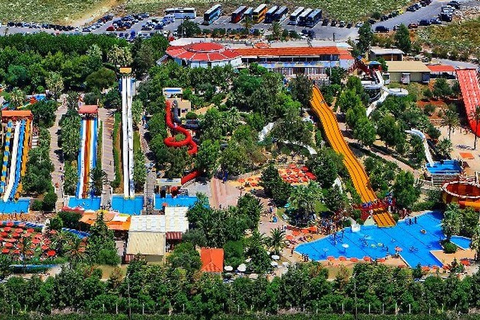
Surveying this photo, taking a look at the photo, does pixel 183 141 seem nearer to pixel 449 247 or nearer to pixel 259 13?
pixel 449 247

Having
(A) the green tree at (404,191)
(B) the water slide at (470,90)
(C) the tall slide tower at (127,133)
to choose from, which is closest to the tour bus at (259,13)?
(C) the tall slide tower at (127,133)

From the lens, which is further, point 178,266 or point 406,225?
point 406,225

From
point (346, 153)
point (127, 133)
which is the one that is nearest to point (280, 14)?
point (346, 153)

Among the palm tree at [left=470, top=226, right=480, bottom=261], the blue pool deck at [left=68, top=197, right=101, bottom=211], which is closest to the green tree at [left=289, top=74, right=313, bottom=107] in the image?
the blue pool deck at [left=68, top=197, right=101, bottom=211]

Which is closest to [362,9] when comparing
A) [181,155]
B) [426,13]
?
[426,13]

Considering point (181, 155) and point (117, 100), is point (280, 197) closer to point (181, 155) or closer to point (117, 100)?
point (181, 155)

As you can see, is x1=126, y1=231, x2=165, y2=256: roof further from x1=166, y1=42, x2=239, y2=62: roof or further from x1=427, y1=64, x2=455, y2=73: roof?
x1=427, y1=64, x2=455, y2=73: roof

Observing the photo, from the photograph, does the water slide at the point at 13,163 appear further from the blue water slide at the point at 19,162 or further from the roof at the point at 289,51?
the roof at the point at 289,51
